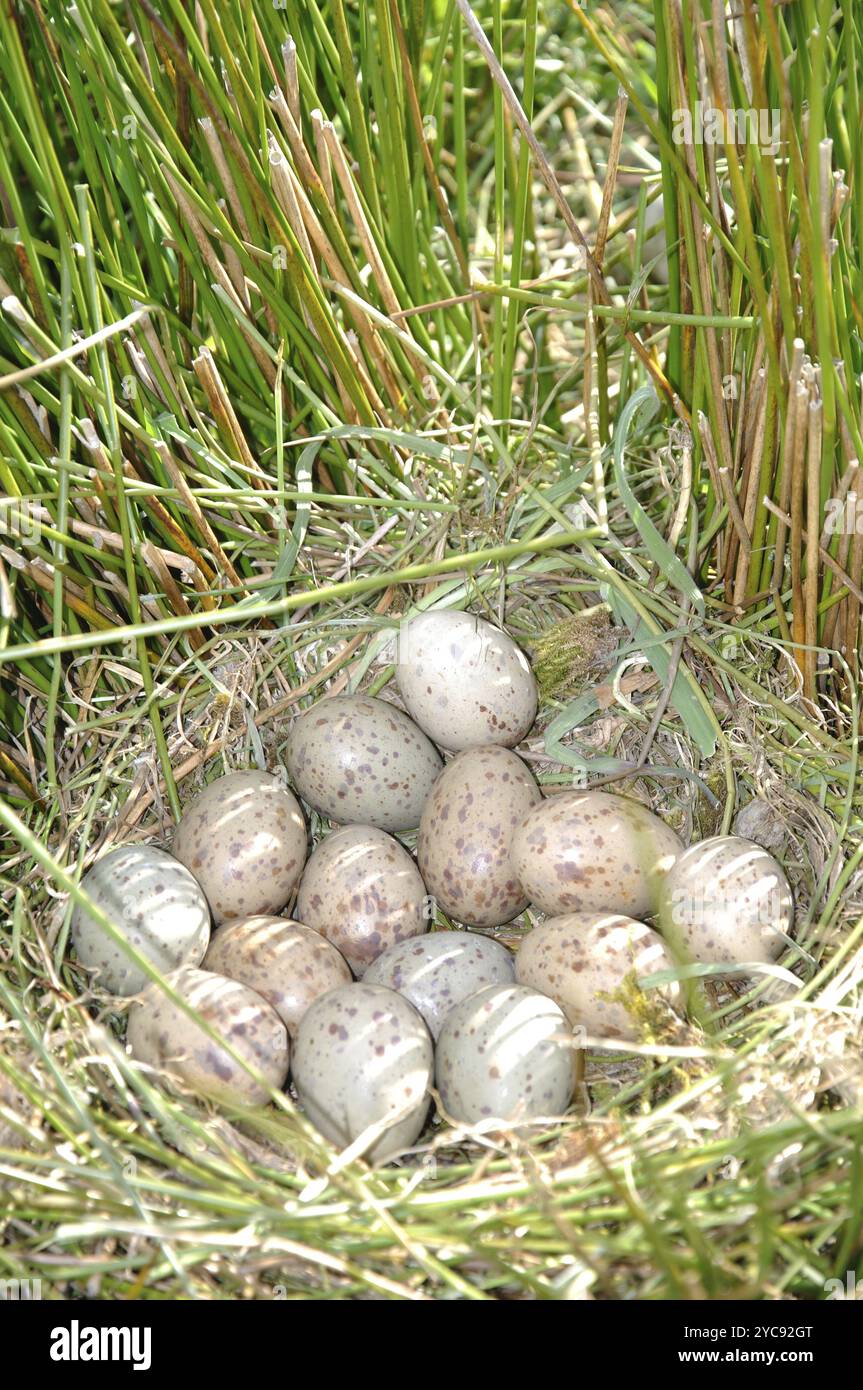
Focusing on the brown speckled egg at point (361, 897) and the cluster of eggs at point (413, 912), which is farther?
the brown speckled egg at point (361, 897)

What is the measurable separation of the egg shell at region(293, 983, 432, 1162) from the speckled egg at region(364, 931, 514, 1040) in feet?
0.22

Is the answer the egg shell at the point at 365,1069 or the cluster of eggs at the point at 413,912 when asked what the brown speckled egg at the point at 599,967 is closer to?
the cluster of eggs at the point at 413,912

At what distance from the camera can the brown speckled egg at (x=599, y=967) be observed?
108cm

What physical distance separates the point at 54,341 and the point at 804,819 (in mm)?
913

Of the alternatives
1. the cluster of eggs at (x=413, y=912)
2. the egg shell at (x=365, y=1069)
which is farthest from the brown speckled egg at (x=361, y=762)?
the egg shell at (x=365, y=1069)

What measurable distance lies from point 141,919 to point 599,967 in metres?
0.43

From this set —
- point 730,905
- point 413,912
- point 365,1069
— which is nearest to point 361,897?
point 413,912

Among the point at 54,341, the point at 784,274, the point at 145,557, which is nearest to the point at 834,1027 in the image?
the point at 784,274

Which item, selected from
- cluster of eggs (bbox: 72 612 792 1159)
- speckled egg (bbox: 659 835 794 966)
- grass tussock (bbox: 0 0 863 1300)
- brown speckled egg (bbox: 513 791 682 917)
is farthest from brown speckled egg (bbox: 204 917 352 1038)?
speckled egg (bbox: 659 835 794 966)

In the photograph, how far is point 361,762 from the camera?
1.26 m

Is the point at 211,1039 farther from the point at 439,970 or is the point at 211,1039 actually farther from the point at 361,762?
the point at 361,762

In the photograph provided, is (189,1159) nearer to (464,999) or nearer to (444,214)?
(464,999)

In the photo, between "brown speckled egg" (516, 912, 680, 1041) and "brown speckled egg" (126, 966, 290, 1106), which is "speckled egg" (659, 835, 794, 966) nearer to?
"brown speckled egg" (516, 912, 680, 1041)

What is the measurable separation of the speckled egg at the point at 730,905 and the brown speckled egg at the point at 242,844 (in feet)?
1.28
